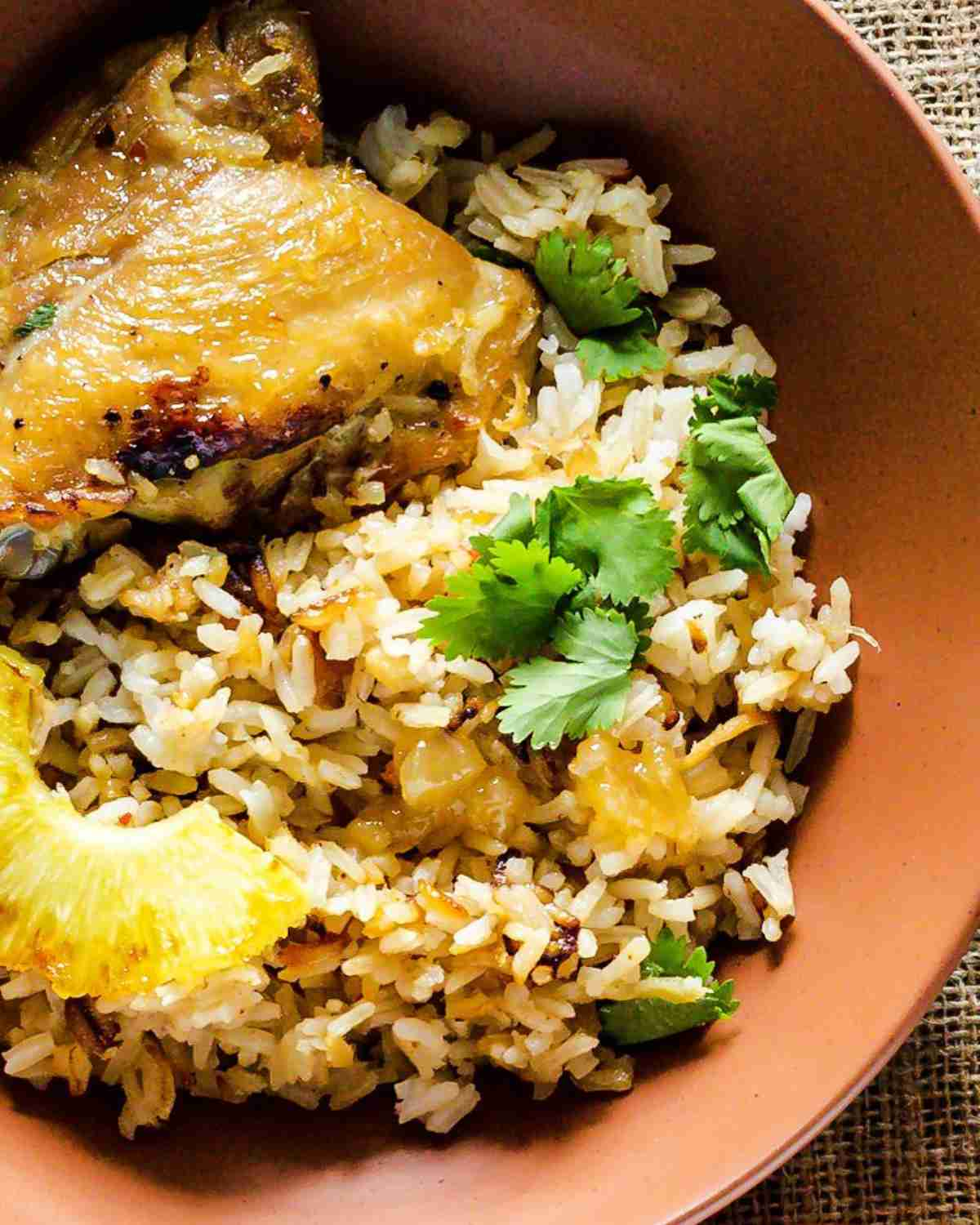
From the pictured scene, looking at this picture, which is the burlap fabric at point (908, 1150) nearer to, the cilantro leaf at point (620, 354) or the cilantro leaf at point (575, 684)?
the cilantro leaf at point (575, 684)

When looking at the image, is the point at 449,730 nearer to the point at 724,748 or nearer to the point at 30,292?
the point at 724,748

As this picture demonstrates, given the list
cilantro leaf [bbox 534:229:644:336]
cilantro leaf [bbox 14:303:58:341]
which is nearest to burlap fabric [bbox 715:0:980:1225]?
cilantro leaf [bbox 534:229:644:336]

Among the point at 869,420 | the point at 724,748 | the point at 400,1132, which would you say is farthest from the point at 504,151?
the point at 400,1132

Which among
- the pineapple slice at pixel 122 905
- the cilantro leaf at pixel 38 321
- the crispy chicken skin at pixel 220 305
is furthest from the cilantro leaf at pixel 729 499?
the cilantro leaf at pixel 38 321

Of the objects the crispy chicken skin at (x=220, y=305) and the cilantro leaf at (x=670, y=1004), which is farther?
the cilantro leaf at (x=670, y=1004)

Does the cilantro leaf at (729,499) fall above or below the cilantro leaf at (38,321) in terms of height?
below

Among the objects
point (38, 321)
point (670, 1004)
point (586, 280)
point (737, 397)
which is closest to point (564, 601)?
point (737, 397)

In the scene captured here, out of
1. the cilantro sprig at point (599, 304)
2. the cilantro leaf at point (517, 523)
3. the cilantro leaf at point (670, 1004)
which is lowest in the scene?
the cilantro leaf at point (670, 1004)
